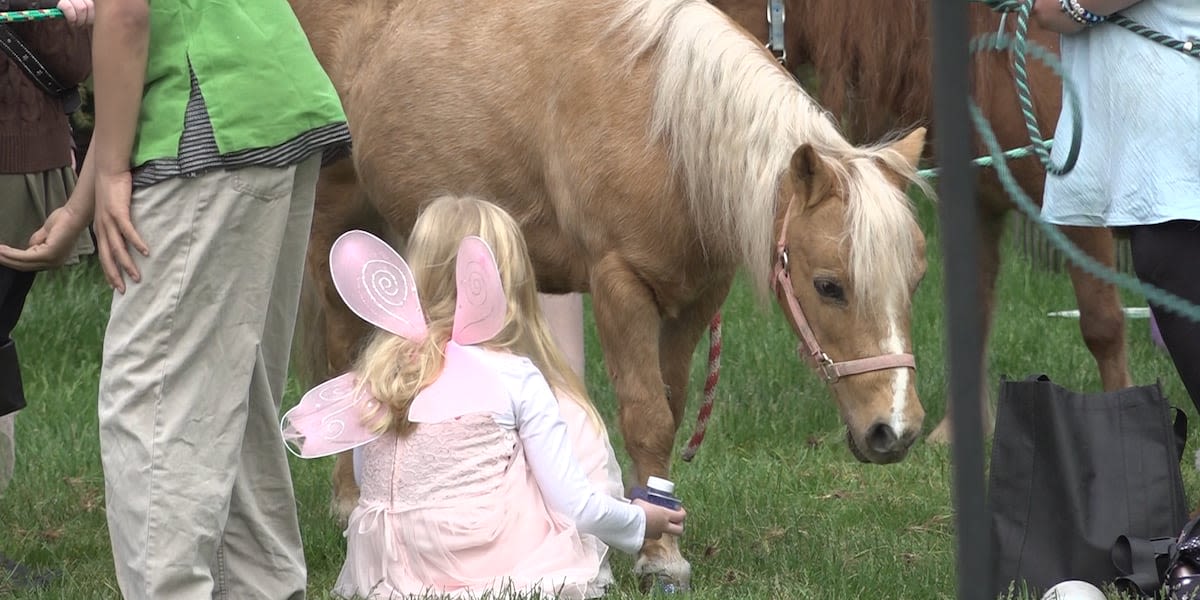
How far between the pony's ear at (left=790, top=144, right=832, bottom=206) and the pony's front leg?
567 millimetres

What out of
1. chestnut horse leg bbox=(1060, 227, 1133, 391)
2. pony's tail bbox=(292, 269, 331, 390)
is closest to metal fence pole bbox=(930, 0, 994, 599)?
chestnut horse leg bbox=(1060, 227, 1133, 391)

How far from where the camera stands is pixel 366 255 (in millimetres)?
3766

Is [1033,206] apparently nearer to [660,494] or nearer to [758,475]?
[660,494]

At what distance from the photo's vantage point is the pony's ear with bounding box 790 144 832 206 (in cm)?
371

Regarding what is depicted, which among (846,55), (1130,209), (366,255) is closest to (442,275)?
(366,255)

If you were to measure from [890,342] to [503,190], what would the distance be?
1.37 meters

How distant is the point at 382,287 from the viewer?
3.74 meters

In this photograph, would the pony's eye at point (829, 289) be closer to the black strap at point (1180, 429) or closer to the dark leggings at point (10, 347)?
the black strap at point (1180, 429)

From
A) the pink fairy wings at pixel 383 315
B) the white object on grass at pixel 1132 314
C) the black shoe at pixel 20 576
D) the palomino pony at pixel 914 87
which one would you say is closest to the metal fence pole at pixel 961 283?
the pink fairy wings at pixel 383 315

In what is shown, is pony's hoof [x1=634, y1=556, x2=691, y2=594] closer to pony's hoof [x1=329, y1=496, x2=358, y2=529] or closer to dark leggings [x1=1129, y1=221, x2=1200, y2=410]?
pony's hoof [x1=329, y1=496, x2=358, y2=529]

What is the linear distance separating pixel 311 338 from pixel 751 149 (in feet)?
6.99

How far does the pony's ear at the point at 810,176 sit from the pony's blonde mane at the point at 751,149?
41 millimetres

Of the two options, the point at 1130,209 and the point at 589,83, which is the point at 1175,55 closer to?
the point at 1130,209

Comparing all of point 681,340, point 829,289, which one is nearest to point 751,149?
point 829,289
